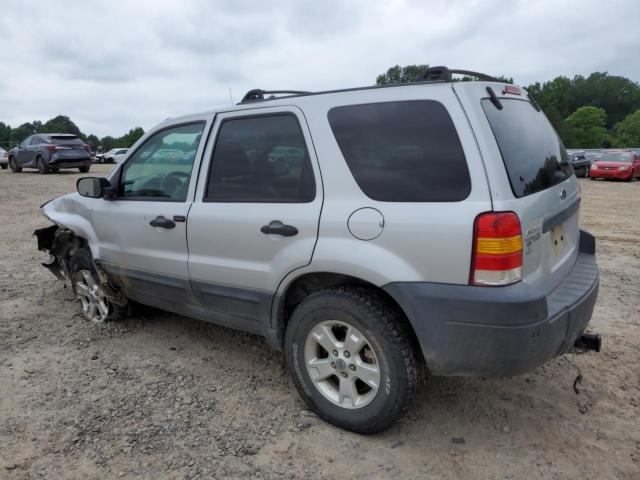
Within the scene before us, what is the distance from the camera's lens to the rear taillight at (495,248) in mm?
2193

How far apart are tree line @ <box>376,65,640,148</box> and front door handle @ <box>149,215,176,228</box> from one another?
82991mm

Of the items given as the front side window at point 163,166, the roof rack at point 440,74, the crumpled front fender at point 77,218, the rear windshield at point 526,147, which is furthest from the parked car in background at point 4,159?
the rear windshield at point 526,147

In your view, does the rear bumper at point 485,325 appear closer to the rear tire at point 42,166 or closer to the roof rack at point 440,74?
the roof rack at point 440,74

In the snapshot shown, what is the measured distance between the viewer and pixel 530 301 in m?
2.22

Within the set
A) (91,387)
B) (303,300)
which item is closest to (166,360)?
(91,387)

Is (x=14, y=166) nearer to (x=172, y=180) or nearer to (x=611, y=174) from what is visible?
(x=172, y=180)

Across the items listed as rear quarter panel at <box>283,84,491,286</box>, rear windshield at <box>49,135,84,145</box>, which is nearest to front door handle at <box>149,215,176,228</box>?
rear quarter panel at <box>283,84,491,286</box>

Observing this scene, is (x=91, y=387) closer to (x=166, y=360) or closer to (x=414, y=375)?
(x=166, y=360)

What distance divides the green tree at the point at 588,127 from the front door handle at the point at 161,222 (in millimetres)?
96403

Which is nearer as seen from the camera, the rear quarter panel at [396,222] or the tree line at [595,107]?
the rear quarter panel at [396,222]

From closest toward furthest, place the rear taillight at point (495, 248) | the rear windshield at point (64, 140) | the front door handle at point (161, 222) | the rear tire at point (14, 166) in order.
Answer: the rear taillight at point (495, 248)
the front door handle at point (161, 222)
the rear windshield at point (64, 140)
the rear tire at point (14, 166)

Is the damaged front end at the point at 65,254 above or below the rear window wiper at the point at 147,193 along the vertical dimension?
below

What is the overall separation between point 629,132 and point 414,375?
324 ft

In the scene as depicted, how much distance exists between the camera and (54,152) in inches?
708
